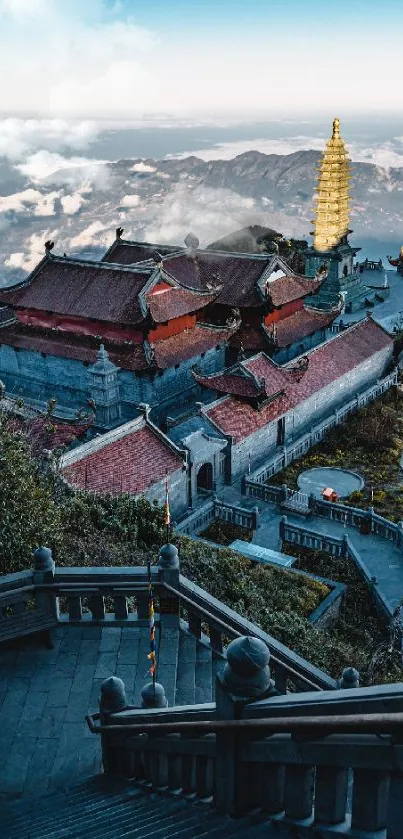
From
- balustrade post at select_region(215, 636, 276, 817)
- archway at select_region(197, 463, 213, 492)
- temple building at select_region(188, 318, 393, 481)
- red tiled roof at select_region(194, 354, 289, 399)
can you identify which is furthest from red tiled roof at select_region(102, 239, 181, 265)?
balustrade post at select_region(215, 636, 276, 817)

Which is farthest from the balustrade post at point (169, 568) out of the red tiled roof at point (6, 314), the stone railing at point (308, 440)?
the red tiled roof at point (6, 314)

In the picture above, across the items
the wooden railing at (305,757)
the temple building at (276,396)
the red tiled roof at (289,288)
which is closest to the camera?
the wooden railing at (305,757)

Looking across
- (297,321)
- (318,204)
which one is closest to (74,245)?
(318,204)

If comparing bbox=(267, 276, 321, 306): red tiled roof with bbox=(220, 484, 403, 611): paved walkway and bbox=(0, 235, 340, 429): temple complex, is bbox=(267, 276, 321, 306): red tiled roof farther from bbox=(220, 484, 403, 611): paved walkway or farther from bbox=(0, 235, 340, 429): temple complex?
bbox=(220, 484, 403, 611): paved walkway

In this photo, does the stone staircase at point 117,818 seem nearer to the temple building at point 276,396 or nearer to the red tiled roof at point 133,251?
the temple building at point 276,396

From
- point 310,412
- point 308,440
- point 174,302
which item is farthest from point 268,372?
point 174,302

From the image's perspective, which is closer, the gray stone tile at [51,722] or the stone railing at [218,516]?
the gray stone tile at [51,722]

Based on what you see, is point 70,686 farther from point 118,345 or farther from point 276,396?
point 118,345
